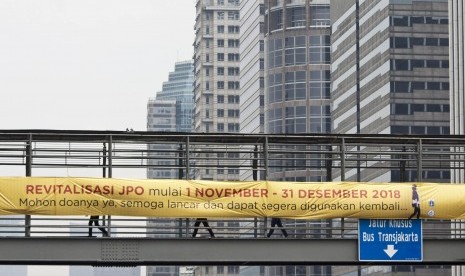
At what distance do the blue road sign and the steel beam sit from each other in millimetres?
455

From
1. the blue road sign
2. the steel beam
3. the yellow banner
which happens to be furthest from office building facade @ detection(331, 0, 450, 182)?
the steel beam

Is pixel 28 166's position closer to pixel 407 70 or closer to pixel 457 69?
pixel 457 69

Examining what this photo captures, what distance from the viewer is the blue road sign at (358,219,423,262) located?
30.8 meters

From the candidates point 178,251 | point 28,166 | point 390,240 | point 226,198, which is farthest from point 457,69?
point 178,251

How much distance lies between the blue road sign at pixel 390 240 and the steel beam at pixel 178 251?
0.45m

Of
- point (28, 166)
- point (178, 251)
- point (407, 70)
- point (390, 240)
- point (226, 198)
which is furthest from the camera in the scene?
point (407, 70)

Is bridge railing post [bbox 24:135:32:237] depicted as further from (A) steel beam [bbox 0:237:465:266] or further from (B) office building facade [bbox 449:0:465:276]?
(B) office building facade [bbox 449:0:465:276]

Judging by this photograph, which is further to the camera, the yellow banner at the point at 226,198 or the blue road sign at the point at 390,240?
the blue road sign at the point at 390,240

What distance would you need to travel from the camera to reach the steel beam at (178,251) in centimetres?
2934

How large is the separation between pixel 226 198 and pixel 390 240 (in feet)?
13.3

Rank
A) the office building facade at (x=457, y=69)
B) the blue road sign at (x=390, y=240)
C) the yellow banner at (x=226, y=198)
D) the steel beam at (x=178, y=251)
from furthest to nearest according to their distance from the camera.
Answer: the office building facade at (x=457, y=69) → the blue road sign at (x=390, y=240) → the yellow banner at (x=226, y=198) → the steel beam at (x=178, y=251)

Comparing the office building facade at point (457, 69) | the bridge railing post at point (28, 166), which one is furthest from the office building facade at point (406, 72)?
the bridge railing post at point (28, 166)

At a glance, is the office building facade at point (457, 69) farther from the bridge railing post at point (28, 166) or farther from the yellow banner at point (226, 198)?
the bridge railing post at point (28, 166)

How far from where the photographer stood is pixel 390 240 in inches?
1225
